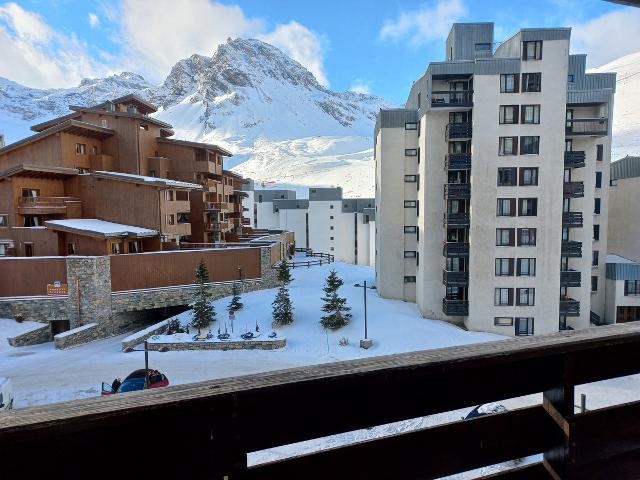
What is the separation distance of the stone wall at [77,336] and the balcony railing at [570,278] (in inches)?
867

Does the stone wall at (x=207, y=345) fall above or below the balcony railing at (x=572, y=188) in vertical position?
below

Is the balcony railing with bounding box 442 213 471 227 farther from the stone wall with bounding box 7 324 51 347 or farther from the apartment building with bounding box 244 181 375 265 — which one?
the apartment building with bounding box 244 181 375 265

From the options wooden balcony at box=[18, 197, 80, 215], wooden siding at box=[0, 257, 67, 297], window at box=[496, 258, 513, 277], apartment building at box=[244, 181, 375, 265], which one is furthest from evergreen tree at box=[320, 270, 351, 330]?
apartment building at box=[244, 181, 375, 265]

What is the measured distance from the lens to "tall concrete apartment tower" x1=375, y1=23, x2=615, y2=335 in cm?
1830

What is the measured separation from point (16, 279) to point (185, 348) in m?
9.14

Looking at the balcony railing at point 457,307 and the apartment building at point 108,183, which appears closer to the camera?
the balcony railing at point 457,307

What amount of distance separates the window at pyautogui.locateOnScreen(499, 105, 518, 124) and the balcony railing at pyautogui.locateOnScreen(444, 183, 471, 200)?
3257mm

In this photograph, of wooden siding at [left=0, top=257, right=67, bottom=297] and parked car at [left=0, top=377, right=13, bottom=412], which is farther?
wooden siding at [left=0, top=257, right=67, bottom=297]

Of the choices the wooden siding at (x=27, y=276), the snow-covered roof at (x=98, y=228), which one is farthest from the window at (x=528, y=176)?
the wooden siding at (x=27, y=276)

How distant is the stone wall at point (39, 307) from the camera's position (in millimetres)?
18453

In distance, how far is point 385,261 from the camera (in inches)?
934

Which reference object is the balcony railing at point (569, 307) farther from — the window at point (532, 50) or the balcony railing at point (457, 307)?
the window at point (532, 50)

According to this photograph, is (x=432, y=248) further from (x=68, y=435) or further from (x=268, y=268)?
(x=68, y=435)

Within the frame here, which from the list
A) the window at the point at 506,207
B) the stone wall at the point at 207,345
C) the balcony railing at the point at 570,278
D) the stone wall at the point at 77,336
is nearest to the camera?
the stone wall at the point at 207,345
